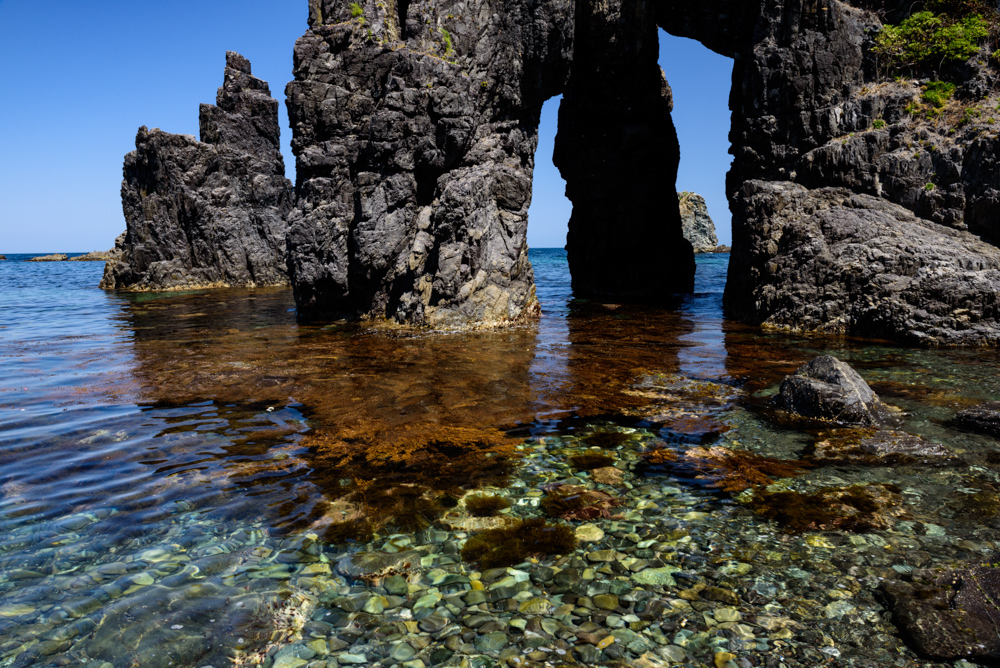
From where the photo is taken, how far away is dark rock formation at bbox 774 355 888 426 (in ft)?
27.9

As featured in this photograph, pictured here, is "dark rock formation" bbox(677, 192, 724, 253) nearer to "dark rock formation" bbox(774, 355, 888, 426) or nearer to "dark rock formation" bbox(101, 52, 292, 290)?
"dark rock formation" bbox(101, 52, 292, 290)

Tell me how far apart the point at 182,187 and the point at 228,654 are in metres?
44.6

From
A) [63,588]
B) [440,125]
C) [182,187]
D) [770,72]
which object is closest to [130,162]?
[182,187]

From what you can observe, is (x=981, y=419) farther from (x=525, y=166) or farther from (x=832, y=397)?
(x=525, y=166)

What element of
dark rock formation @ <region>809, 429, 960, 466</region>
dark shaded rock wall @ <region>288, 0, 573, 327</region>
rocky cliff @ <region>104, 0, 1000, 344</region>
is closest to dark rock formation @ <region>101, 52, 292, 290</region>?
rocky cliff @ <region>104, 0, 1000, 344</region>

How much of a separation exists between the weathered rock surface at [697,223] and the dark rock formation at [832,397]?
100898 mm

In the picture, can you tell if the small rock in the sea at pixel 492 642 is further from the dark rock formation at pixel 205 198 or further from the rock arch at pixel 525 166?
the dark rock formation at pixel 205 198

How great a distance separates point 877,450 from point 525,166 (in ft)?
50.2

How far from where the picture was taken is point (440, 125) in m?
18.6

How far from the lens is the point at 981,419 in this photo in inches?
313

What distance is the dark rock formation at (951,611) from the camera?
3.97 meters

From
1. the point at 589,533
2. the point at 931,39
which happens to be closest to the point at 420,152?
the point at 589,533

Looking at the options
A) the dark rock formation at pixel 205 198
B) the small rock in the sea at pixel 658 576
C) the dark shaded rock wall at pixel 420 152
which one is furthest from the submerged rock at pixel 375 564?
the dark rock formation at pixel 205 198

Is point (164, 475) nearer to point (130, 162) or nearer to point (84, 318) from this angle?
point (84, 318)
